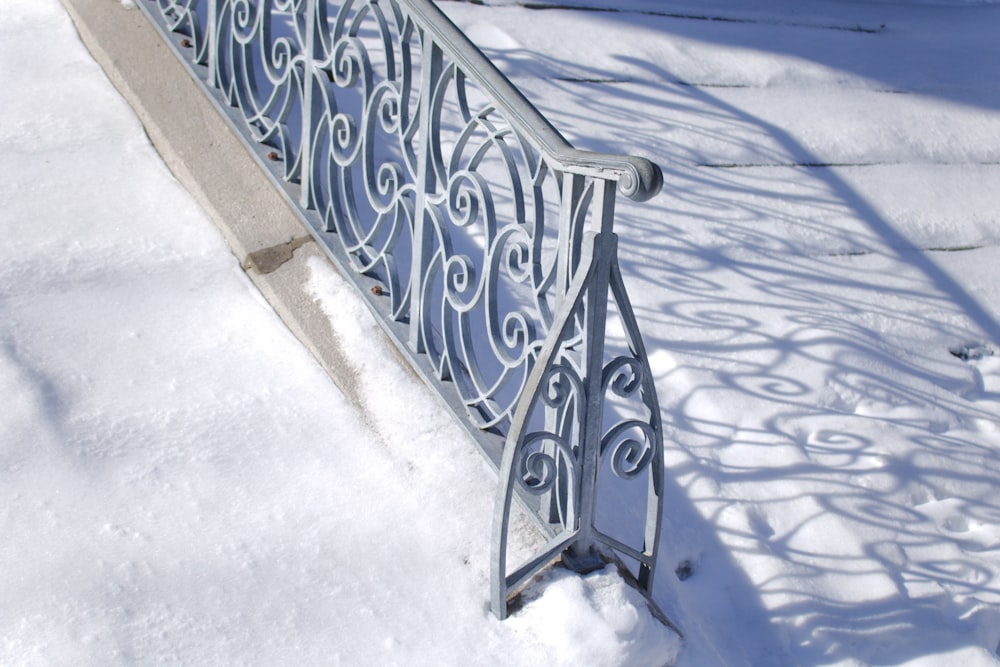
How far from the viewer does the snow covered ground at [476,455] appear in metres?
2.32

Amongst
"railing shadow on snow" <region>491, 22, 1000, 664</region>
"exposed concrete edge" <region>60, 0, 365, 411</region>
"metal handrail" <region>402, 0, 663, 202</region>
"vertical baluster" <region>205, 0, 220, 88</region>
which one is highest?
"metal handrail" <region>402, 0, 663, 202</region>

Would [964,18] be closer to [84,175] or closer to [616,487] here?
[616,487]

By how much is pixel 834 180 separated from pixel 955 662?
1991 millimetres

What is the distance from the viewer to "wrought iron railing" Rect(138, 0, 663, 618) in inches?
88.4

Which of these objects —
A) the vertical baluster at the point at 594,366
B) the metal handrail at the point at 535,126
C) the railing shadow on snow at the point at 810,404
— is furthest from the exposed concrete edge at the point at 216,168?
the railing shadow on snow at the point at 810,404

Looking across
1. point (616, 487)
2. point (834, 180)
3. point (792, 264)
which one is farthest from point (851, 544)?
point (834, 180)

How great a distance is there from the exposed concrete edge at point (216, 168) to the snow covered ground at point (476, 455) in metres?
0.05

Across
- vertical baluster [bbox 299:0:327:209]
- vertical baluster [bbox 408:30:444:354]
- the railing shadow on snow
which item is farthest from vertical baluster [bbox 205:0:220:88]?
the railing shadow on snow

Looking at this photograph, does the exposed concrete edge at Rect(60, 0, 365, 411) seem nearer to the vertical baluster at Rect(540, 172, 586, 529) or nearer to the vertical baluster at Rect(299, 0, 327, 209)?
the vertical baluster at Rect(299, 0, 327, 209)

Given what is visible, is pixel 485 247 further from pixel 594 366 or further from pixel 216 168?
pixel 216 168

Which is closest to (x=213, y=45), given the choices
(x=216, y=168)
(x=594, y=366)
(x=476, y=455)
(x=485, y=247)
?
(x=216, y=168)

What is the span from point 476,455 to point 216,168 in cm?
124

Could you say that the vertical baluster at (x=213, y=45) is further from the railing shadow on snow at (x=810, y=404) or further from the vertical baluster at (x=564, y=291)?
the vertical baluster at (x=564, y=291)

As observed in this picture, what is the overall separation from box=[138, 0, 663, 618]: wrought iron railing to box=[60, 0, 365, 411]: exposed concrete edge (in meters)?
0.07
